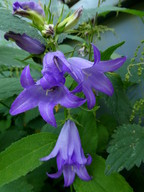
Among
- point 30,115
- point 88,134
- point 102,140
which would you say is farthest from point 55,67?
point 30,115

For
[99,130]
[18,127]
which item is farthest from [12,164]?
[18,127]

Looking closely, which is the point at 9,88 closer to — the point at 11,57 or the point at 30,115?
the point at 11,57

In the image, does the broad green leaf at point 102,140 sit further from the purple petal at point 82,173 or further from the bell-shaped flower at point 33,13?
the bell-shaped flower at point 33,13

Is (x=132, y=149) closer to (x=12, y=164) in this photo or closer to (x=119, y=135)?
(x=119, y=135)

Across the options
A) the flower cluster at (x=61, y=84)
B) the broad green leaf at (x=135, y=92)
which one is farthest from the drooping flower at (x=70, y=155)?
the broad green leaf at (x=135, y=92)

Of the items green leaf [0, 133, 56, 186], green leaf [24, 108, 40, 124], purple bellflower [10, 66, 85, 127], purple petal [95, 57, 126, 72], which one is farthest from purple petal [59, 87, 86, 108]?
green leaf [24, 108, 40, 124]

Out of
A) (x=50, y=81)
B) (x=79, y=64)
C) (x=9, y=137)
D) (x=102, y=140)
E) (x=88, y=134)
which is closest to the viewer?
(x=50, y=81)

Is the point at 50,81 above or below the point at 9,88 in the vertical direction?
above
